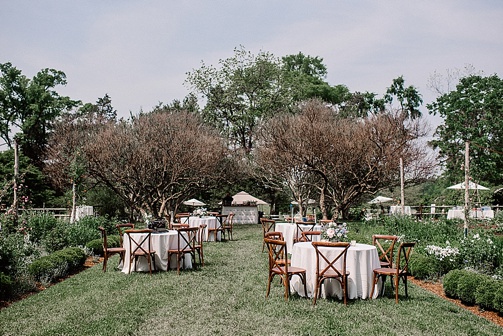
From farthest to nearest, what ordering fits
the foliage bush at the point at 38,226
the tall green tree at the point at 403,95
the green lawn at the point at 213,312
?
the tall green tree at the point at 403,95 → the foliage bush at the point at 38,226 → the green lawn at the point at 213,312

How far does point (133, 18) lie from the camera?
480 inches

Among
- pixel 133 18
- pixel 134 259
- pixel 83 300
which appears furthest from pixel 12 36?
pixel 83 300

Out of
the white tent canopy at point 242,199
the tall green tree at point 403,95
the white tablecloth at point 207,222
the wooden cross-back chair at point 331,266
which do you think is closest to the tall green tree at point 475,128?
the tall green tree at point 403,95

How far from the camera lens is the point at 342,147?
2292cm

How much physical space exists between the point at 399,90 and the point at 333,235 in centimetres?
4190

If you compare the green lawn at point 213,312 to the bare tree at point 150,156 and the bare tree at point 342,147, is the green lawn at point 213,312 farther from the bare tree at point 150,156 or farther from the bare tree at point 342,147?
the bare tree at point 342,147

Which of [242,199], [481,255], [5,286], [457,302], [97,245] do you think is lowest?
[457,302]

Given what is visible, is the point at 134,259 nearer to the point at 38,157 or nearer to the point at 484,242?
the point at 484,242

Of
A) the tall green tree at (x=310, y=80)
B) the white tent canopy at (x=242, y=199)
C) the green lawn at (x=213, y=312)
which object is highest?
the tall green tree at (x=310, y=80)

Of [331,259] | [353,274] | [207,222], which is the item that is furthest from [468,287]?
[207,222]

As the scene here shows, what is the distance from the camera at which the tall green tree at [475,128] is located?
38.0m

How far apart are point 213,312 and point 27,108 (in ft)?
123

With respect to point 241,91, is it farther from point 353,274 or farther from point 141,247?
point 353,274

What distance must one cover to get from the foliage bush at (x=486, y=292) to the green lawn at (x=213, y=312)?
18.7 inches
